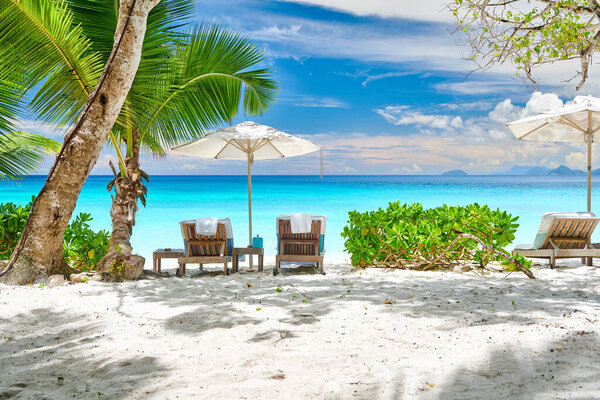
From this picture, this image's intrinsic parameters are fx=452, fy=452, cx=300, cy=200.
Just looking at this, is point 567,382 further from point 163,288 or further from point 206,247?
point 206,247

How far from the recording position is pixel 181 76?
670cm

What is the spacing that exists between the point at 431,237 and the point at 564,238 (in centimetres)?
214

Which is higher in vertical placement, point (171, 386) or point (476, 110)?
point (476, 110)

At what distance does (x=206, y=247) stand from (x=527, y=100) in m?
62.2

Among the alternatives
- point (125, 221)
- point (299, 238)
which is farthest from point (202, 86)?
point (299, 238)

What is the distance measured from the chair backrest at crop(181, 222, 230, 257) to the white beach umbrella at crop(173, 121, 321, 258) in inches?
26.9

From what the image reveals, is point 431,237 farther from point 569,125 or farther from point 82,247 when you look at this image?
point 82,247

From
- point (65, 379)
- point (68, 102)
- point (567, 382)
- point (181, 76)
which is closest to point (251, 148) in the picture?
point (181, 76)

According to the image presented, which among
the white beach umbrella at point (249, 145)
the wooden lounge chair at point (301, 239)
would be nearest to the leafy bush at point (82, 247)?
the white beach umbrella at point (249, 145)

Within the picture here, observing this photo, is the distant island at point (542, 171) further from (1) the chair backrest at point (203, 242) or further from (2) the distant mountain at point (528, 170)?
(1) the chair backrest at point (203, 242)

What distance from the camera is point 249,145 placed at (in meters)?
7.78

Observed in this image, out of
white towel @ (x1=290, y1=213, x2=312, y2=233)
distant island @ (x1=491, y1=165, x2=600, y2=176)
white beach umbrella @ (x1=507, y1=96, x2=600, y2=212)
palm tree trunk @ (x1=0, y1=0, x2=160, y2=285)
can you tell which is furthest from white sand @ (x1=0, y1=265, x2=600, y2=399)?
distant island @ (x1=491, y1=165, x2=600, y2=176)

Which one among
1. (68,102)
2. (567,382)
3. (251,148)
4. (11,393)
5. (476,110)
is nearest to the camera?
(567,382)

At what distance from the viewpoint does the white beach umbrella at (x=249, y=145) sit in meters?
6.82
